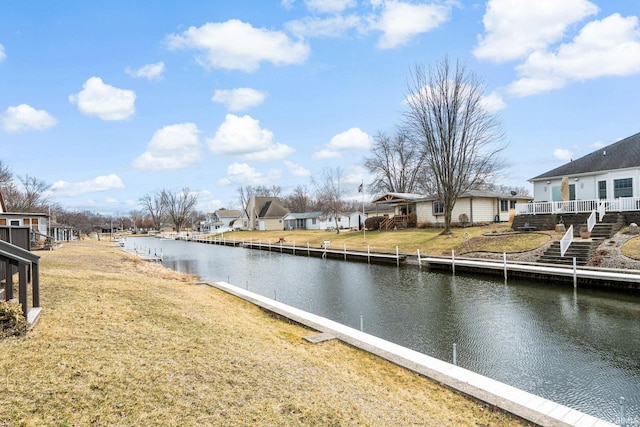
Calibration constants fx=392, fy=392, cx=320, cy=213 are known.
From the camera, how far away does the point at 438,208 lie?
36.5m

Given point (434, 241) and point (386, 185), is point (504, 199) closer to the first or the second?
point (434, 241)

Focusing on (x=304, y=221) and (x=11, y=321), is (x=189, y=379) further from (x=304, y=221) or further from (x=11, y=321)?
(x=304, y=221)

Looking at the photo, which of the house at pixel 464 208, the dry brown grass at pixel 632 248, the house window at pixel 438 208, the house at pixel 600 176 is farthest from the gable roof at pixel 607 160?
the house window at pixel 438 208

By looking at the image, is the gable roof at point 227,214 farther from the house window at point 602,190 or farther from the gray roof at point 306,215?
the house window at point 602,190

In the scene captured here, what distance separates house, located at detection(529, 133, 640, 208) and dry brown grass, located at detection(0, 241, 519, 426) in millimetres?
25013

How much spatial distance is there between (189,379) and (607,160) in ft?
98.6

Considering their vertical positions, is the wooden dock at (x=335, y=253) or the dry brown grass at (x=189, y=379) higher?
the dry brown grass at (x=189, y=379)

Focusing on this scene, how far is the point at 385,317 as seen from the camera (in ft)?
38.7

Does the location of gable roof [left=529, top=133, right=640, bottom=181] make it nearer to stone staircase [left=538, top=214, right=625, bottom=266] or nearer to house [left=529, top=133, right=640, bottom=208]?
house [left=529, top=133, right=640, bottom=208]

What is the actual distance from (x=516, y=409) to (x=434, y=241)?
25.0 metres

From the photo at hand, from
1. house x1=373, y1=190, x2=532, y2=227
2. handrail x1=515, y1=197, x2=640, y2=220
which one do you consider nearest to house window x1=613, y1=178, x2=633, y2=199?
handrail x1=515, y1=197, x2=640, y2=220

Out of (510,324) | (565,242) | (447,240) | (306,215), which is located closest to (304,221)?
(306,215)

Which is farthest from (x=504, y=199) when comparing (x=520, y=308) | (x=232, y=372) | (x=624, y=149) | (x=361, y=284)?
(x=232, y=372)

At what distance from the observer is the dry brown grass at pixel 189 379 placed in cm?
383
